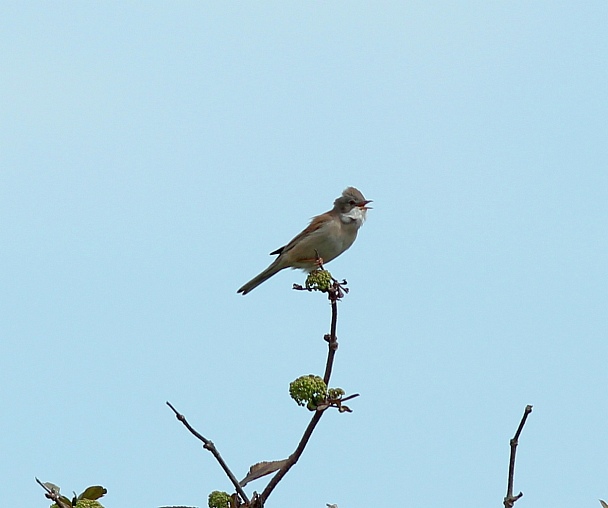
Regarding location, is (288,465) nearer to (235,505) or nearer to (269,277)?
(235,505)

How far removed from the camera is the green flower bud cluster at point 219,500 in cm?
204

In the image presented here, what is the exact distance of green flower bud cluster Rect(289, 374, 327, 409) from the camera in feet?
6.96

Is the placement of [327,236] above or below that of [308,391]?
above

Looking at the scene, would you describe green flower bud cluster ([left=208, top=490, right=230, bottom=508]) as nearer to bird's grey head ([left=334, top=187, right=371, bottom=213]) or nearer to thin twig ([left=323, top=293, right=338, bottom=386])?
thin twig ([left=323, top=293, right=338, bottom=386])

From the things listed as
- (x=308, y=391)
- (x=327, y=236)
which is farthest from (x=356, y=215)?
(x=308, y=391)

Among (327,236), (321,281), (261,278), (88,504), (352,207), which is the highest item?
(352,207)

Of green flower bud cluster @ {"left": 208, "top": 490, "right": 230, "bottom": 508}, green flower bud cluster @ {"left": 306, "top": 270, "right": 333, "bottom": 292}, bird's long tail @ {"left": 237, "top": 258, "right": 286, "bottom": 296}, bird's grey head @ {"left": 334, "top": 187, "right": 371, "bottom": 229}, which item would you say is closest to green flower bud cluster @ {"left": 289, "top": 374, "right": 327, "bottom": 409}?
green flower bud cluster @ {"left": 208, "top": 490, "right": 230, "bottom": 508}

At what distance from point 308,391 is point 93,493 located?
0.57 meters

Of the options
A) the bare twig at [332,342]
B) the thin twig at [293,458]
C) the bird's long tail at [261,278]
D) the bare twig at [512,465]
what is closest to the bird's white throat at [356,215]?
the bird's long tail at [261,278]

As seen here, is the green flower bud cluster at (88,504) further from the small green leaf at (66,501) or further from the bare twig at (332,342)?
the bare twig at (332,342)

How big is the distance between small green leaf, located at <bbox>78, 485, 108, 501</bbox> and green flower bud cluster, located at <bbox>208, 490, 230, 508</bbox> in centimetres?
28

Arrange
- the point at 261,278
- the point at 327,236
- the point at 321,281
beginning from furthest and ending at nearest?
1. the point at 261,278
2. the point at 327,236
3. the point at 321,281

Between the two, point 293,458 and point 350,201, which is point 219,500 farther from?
point 350,201

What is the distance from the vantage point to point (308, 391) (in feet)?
6.97
